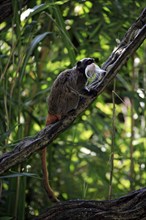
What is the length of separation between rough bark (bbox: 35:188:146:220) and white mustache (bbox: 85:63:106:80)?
0.41 meters

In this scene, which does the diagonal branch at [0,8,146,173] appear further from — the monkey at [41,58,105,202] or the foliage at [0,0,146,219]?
the foliage at [0,0,146,219]

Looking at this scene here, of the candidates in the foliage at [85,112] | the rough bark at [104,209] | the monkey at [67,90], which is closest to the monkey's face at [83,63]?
the monkey at [67,90]

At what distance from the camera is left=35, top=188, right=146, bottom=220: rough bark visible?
5.54 feet

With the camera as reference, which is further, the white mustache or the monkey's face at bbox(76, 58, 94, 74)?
the monkey's face at bbox(76, 58, 94, 74)

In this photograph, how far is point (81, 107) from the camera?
174 centimetres

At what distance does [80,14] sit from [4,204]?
986mm

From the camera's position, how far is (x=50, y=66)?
9.45 ft


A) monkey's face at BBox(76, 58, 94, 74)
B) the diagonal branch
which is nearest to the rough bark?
the diagonal branch

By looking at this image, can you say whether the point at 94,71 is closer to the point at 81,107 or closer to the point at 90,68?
the point at 90,68

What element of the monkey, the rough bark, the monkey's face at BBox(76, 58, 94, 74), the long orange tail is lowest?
the rough bark

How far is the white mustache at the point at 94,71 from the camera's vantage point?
5.68 ft

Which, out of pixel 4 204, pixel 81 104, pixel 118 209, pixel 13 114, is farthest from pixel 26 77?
pixel 118 209

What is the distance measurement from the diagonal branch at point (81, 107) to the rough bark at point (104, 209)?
10.1 inches

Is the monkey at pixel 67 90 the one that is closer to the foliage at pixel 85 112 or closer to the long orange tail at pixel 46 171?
the long orange tail at pixel 46 171
